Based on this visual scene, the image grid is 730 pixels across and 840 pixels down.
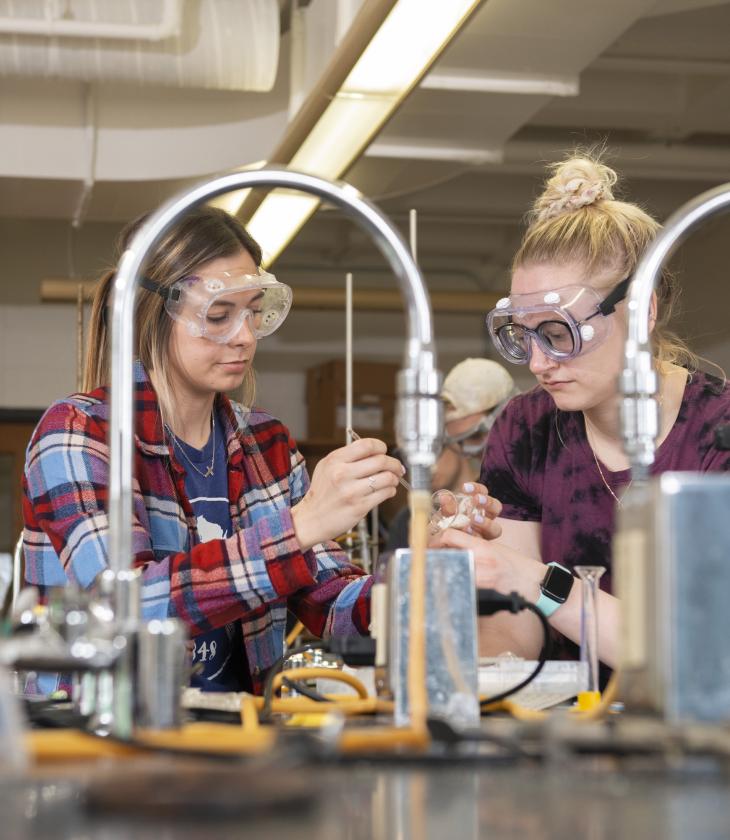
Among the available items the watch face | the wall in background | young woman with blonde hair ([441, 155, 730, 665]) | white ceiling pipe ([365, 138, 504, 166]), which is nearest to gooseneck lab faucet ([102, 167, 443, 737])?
the watch face

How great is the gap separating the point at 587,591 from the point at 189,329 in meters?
0.87

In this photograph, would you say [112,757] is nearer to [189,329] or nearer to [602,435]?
[189,329]

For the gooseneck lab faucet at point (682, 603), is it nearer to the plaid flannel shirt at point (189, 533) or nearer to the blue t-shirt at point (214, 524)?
the plaid flannel shirt at point (189, 533)

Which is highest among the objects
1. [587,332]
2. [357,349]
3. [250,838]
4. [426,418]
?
[357,349]

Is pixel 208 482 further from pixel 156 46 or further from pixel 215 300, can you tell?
pixel 156 46

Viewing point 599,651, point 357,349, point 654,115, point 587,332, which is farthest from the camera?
point 357,349

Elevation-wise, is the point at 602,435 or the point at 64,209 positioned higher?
the point at 64,209

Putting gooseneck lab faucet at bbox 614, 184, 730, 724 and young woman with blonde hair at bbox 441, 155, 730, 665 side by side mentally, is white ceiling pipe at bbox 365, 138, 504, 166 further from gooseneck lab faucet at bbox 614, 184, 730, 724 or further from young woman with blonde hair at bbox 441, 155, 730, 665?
gooseneck lab faucet at bbox 614, 184, 730, 724

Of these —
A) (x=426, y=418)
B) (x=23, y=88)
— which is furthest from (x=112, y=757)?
(x=23, y=88)

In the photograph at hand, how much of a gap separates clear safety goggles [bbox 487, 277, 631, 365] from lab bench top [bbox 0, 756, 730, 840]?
117 centimetres

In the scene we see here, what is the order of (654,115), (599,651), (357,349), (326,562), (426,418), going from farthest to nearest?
(357,349)
(654,115)
(326,562)
(599,651)
(426,418)

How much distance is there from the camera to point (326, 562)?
7.06 ft

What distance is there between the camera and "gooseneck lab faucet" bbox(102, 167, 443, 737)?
3.36ft

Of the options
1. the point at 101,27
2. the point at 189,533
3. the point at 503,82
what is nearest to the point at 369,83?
the point at 503,82
